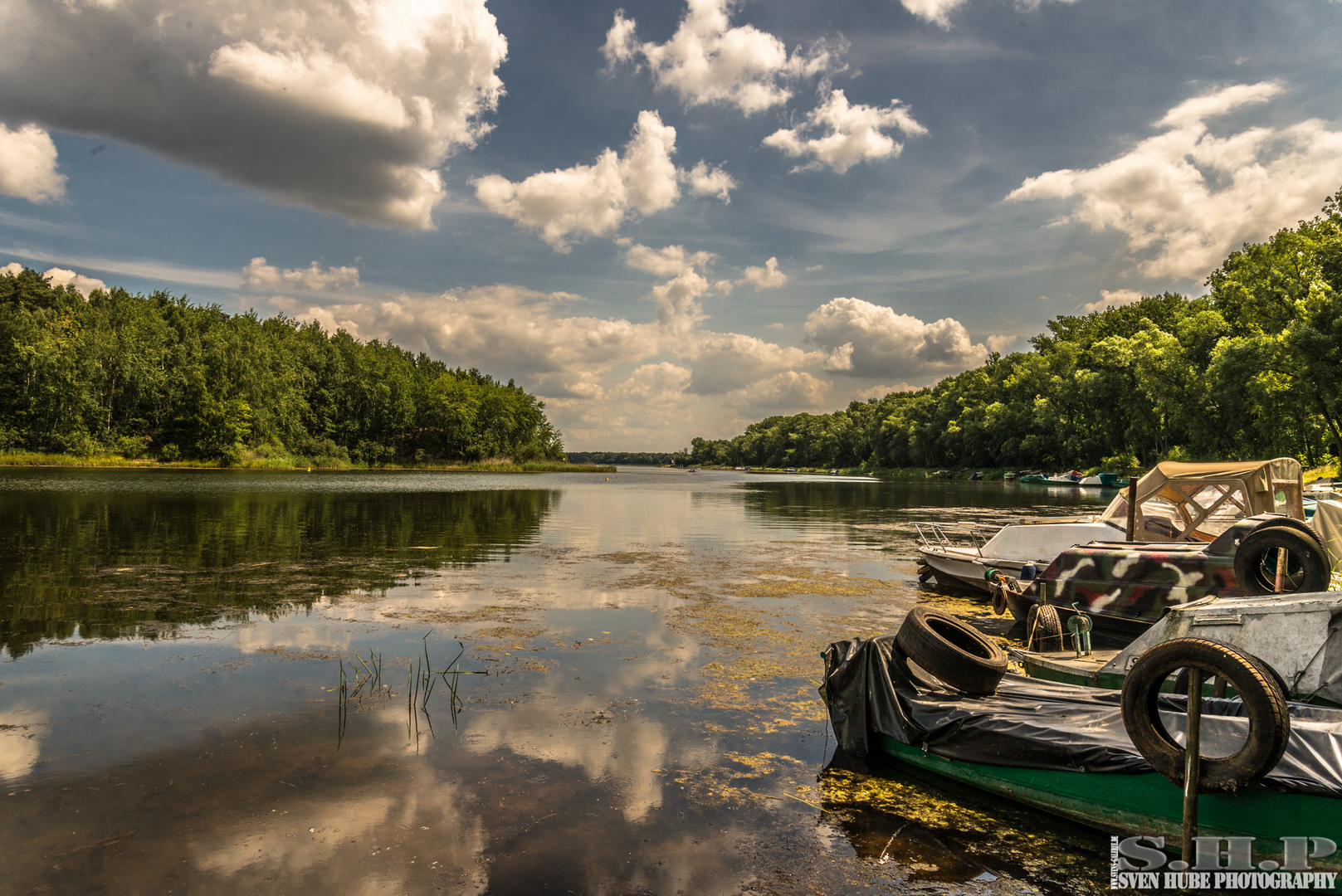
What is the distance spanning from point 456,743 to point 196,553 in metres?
17.0

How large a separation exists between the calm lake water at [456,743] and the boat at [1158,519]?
132cm

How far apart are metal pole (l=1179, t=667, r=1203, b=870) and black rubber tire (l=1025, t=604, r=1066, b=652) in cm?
649

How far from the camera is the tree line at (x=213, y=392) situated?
247 ft

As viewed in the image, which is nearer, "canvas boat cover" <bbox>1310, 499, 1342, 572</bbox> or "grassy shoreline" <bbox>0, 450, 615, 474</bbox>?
"canvas boat cover" <bbox>1310, 499, 1342, 572</bbox>

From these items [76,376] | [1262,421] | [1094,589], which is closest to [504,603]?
[1094,589]

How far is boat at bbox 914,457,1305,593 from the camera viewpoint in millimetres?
14000

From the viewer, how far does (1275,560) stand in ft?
32.1

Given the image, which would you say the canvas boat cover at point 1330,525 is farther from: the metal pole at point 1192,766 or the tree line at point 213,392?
the tree line at point 213,392

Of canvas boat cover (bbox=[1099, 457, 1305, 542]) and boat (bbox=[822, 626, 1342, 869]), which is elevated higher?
canvas boat cover (bbox=[1099, 457, 1305, 542])

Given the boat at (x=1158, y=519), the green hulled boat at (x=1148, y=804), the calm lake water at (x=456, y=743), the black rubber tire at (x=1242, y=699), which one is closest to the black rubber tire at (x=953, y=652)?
the green hulled boat at (x=1148, y=804)

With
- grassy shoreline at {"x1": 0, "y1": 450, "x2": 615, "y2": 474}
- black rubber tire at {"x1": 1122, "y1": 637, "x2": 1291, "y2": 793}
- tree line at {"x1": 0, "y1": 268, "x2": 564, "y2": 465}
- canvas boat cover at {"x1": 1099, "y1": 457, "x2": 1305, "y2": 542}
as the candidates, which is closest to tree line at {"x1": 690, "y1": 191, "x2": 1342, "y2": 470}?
canvas boat cover at {"x1": 1099, "y1": 457, "x2": 1305, "y2": 542}

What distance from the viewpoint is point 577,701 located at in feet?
29.0

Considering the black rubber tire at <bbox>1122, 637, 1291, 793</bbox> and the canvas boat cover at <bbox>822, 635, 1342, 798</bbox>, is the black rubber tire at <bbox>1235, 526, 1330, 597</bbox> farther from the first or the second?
the black rubber tire at <bbox>1122, 637, 1291, 793</bbox>

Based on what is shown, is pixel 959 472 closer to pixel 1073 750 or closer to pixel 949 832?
pixel 1073 750
